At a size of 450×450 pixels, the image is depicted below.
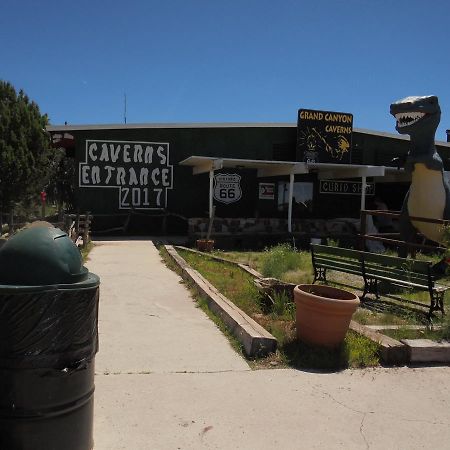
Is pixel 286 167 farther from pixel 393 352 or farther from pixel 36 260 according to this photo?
pixel 36 260

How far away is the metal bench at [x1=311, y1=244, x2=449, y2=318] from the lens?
6516 millimetres

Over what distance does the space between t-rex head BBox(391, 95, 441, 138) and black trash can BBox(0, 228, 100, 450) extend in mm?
9337

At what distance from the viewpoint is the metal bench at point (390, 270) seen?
652 centimetres

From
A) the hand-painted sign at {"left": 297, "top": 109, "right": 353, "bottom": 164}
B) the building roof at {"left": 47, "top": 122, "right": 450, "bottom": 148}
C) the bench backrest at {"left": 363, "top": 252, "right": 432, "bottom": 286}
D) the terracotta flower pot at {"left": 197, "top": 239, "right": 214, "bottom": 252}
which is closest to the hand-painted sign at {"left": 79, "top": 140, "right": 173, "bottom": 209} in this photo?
the building roof at {"left": 47, "top": 122, "right": 450, "bottom": 148}

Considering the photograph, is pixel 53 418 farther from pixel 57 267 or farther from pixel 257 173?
pixel 257 173

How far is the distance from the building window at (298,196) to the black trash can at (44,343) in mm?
17618

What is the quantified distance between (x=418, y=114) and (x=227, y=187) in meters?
9.79

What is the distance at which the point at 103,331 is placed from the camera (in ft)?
19.0

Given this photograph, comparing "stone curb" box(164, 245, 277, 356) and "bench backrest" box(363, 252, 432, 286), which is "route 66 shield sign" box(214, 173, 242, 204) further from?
"bench backrest" box(363, 252, 432, 286)

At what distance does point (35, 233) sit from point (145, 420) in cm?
166

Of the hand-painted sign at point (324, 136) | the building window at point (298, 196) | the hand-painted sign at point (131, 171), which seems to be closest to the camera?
the hand-painted sign at point (131, 171)

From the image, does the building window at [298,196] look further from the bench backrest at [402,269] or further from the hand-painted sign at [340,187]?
the bench backrest at [402,269]

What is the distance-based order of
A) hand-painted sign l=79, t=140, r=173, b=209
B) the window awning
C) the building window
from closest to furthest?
the window awning, hand-painted sign l=79, t=140, r=173, b=209, the building window

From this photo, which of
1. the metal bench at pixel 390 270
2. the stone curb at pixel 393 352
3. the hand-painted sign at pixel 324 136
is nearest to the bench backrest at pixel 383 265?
the metal bench at pixel 390 270
